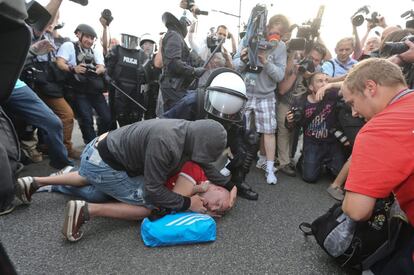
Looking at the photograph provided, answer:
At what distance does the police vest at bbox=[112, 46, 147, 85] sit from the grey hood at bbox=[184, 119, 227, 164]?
2056mm

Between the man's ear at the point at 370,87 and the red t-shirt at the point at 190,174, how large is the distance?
1.05 metres

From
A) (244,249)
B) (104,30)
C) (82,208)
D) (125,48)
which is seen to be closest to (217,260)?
(244,249)

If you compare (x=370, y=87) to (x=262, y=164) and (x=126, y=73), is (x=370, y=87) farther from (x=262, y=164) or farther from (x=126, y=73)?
(x=126, y=73)

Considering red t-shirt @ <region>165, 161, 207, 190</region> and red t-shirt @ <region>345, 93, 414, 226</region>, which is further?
red t-shirt @ <region>165, 161, 207, 190</region>

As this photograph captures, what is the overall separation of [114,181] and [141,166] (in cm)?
19

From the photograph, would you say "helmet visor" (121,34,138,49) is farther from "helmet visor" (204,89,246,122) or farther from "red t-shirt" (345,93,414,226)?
"red t-shirt" (345,93,414,226)

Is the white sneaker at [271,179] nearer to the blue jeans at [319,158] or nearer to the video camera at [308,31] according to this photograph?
the blue jeans at [319,158]

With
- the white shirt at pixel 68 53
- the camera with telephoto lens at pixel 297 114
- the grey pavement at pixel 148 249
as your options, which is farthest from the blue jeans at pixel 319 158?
the white shirt at pixel 68 53

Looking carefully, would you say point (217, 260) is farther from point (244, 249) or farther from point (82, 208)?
point (82, 208)

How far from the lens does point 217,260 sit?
1.53 meters

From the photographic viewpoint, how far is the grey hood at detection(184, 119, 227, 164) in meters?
1.53

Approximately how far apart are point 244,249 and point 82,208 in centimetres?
88

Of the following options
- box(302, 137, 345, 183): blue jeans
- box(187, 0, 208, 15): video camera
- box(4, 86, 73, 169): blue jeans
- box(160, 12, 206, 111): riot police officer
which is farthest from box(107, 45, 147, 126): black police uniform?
box(302, 137, 345, 183): blue jeans

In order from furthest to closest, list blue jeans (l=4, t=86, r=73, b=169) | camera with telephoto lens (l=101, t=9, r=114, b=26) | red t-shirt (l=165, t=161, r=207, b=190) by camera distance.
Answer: camera with telephoto lens (l=101, t=9, r=114, b=26), blue jeans (l=4, t=86, r=73, b=169), red t-shirt (l=165, t=161, r=207, b=190)
